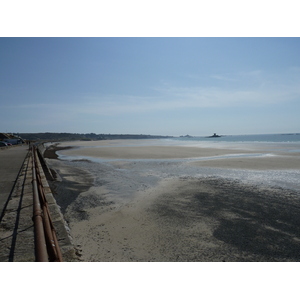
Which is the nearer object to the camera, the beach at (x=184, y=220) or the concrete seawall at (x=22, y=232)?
the concrete seawall at (x=22, y=232)

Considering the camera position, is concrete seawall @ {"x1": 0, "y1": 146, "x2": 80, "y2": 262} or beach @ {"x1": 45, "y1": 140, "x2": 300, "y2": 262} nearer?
concrete seawall @ {"x1": 0, "y1": 146, "x2": 80, "y2": 262}

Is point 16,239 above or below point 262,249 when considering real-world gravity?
above

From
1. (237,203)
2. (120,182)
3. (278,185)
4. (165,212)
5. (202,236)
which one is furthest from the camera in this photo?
(120,182)

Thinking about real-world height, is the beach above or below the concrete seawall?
below

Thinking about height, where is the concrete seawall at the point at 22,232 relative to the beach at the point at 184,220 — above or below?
above

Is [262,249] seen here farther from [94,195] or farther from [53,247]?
[94,195]

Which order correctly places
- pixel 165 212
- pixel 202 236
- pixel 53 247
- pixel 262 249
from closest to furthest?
pixel 53 247 < pixel 262 249 < pixel 202 236 < pixel 165 212

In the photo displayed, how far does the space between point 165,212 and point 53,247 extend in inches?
167

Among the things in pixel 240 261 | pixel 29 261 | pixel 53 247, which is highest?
pixel 53 247

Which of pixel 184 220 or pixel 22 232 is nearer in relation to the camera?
pixel 22 232

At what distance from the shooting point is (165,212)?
7.37 meters

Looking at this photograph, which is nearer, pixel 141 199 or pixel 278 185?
pixel 141 199

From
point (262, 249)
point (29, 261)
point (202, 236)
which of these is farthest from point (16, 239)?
point (262, 249)

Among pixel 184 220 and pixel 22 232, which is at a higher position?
pixel 22 232
